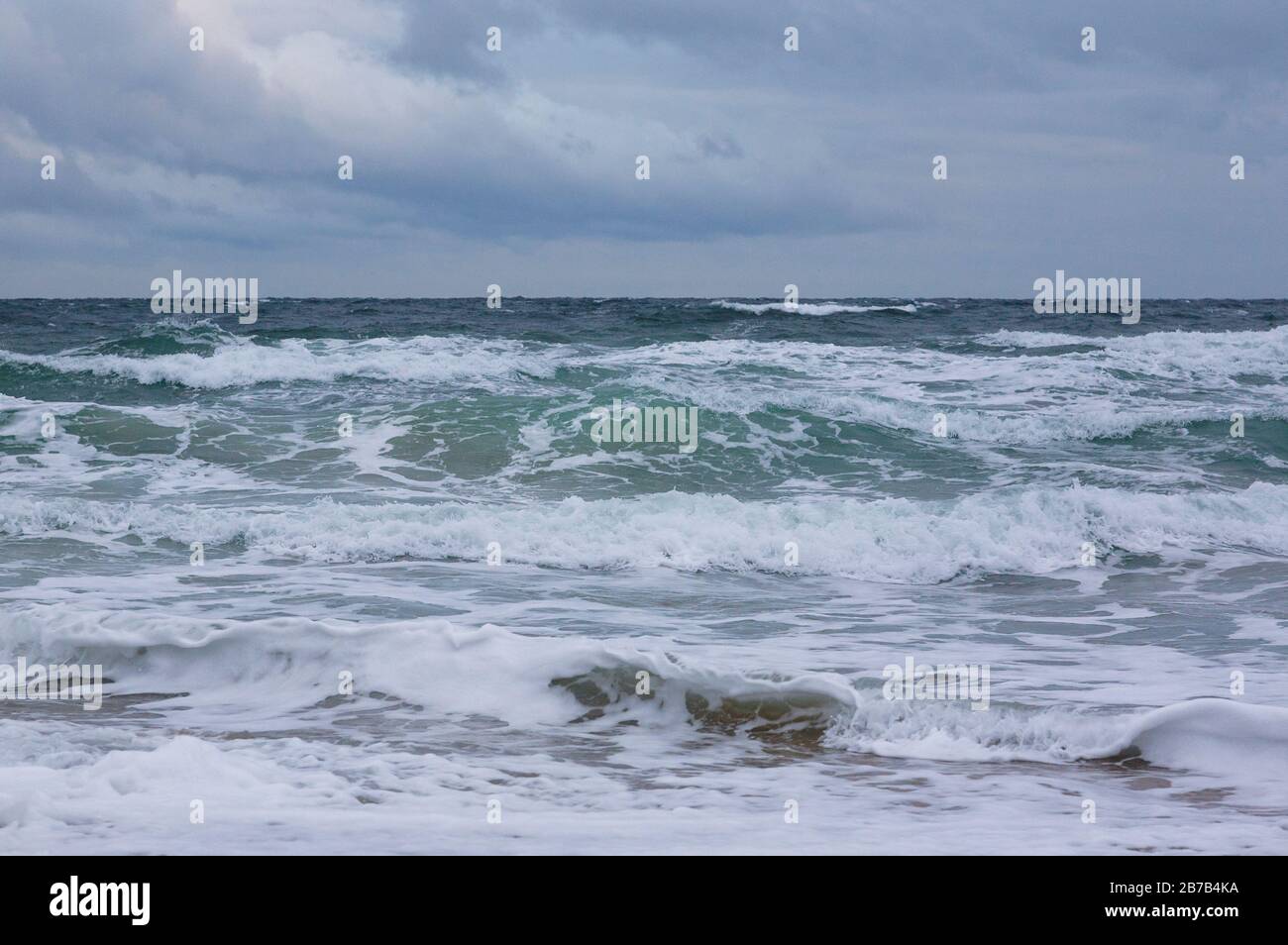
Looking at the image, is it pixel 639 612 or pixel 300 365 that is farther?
pixel 300 365

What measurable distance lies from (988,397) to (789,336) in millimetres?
10352

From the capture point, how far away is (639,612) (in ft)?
26.9

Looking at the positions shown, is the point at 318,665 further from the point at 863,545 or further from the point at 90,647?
the point at 863,545

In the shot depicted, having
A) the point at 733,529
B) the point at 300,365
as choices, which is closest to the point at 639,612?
the point at 733,529

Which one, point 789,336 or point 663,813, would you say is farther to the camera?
point 789,336

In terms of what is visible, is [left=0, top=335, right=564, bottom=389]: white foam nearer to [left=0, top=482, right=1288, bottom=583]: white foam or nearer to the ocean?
the ocean

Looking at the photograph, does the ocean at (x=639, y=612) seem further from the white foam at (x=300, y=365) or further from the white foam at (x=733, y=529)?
the white foam at (x=300, y=365)

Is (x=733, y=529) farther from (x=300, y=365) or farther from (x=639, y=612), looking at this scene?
(x=300, y=365)

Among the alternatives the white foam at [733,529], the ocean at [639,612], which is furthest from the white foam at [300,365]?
the white foam at [733,529]

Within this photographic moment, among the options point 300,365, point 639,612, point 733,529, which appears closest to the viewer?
point 639,612

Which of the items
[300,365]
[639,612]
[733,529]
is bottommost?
[639,612]

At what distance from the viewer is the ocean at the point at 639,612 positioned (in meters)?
4.54
